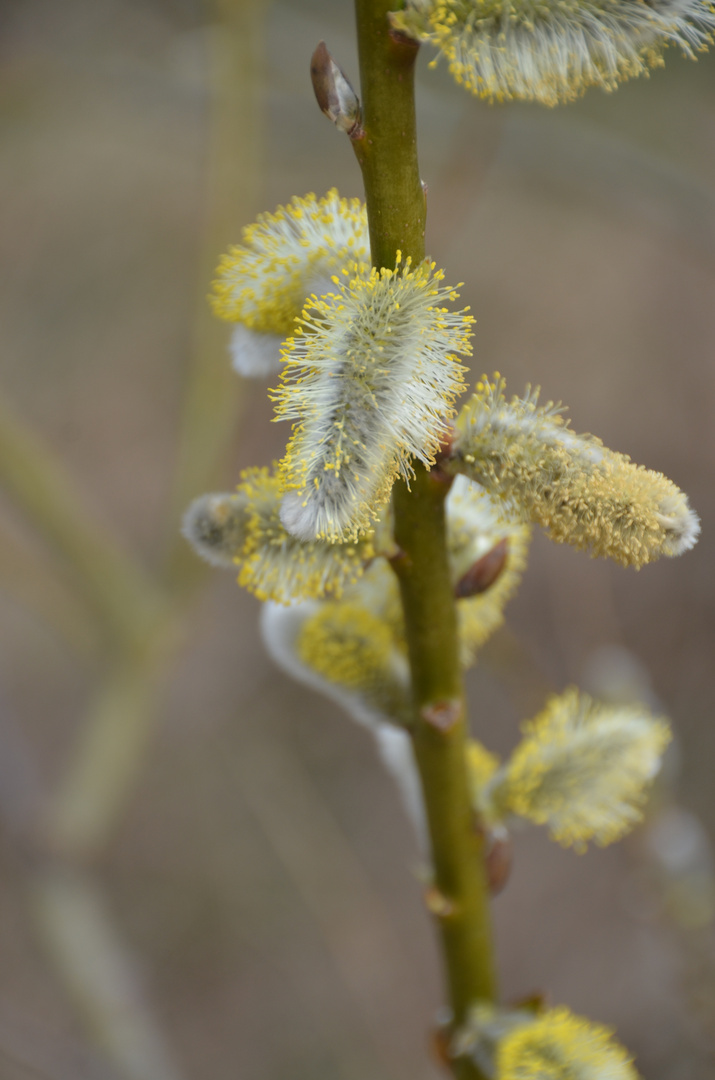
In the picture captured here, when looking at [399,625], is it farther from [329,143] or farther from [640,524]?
[329,143]

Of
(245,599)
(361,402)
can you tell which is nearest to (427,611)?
(361,402)

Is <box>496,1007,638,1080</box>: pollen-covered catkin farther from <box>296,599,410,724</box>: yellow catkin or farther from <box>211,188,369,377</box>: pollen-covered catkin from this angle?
<box>211,188,369,377</box>: pollen-covered catkin

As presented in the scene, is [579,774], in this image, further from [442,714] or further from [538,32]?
[538,32]

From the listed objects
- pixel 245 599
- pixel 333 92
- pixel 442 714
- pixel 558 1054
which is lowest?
pixel 558 1054

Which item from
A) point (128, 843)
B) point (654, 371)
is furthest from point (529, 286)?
point (128, 843)

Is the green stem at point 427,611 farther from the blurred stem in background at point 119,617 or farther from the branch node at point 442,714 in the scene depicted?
the blurred stem in background at point 119,617

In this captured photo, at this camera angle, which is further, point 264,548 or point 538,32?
point 264,548

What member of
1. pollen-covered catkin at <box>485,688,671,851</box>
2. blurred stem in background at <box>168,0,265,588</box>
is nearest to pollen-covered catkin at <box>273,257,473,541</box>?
pollen-covered catkin at <box>485,688,671,851</box>
